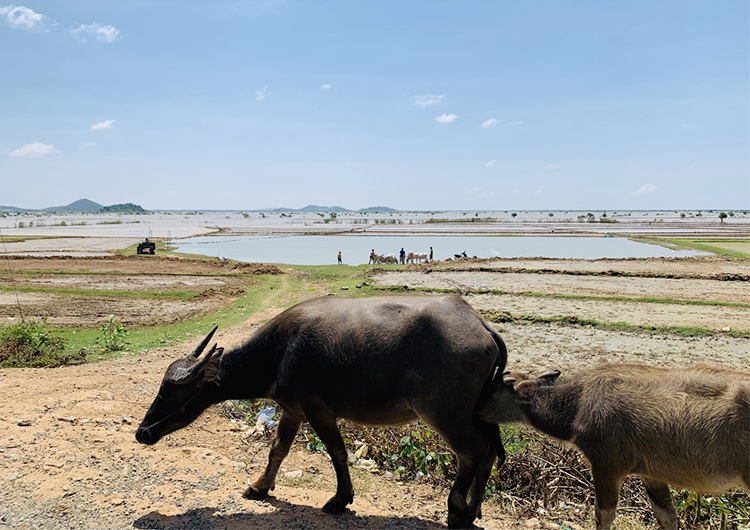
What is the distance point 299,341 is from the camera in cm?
464

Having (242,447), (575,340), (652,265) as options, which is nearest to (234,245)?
(652,265)

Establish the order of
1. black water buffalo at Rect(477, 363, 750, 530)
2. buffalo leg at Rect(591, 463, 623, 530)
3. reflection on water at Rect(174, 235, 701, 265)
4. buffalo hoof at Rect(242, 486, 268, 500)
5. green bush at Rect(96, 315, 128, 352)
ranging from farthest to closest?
reflection on water at Rect(174, 235, 701, 265) < green bush at Rect(96, 315, 128, 352) < buffalo hoof at Rect(242, 486, 268, 500) < buffalo leg at Rect(591, 463, 623, 530) < black water buffalo at Rect(477, 363, 750, 530)

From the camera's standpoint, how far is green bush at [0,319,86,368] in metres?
9.09

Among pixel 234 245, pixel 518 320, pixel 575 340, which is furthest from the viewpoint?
pixel 234 245

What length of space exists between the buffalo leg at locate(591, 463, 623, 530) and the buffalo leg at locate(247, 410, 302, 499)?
2.65m

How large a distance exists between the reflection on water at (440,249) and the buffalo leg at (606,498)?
95.6ft

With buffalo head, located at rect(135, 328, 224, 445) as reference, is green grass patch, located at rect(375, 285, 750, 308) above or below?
below

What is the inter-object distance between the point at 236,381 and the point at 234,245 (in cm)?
4324

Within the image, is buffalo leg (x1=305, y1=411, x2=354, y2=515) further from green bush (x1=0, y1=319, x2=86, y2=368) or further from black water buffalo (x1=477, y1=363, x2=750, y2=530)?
green bush (x1=0, y1=319, x2=86, y2=368)

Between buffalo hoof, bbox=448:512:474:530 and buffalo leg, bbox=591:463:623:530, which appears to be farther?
buffalo hoof, bbox=448:512:474:530

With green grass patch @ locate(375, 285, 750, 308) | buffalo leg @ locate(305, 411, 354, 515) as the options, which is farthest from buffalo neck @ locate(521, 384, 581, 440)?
green grass patch @ locate(375, 285, 750, 308)

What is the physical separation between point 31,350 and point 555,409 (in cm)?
961

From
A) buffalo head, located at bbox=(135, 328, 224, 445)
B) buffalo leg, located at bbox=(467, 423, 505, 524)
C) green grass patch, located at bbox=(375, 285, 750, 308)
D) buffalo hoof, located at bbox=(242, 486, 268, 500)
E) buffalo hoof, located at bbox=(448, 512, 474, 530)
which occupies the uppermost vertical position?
buffalo head, located at bbox=(135, 328, 224, 445)

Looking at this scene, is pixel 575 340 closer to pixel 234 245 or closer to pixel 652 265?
pixel 652 265
